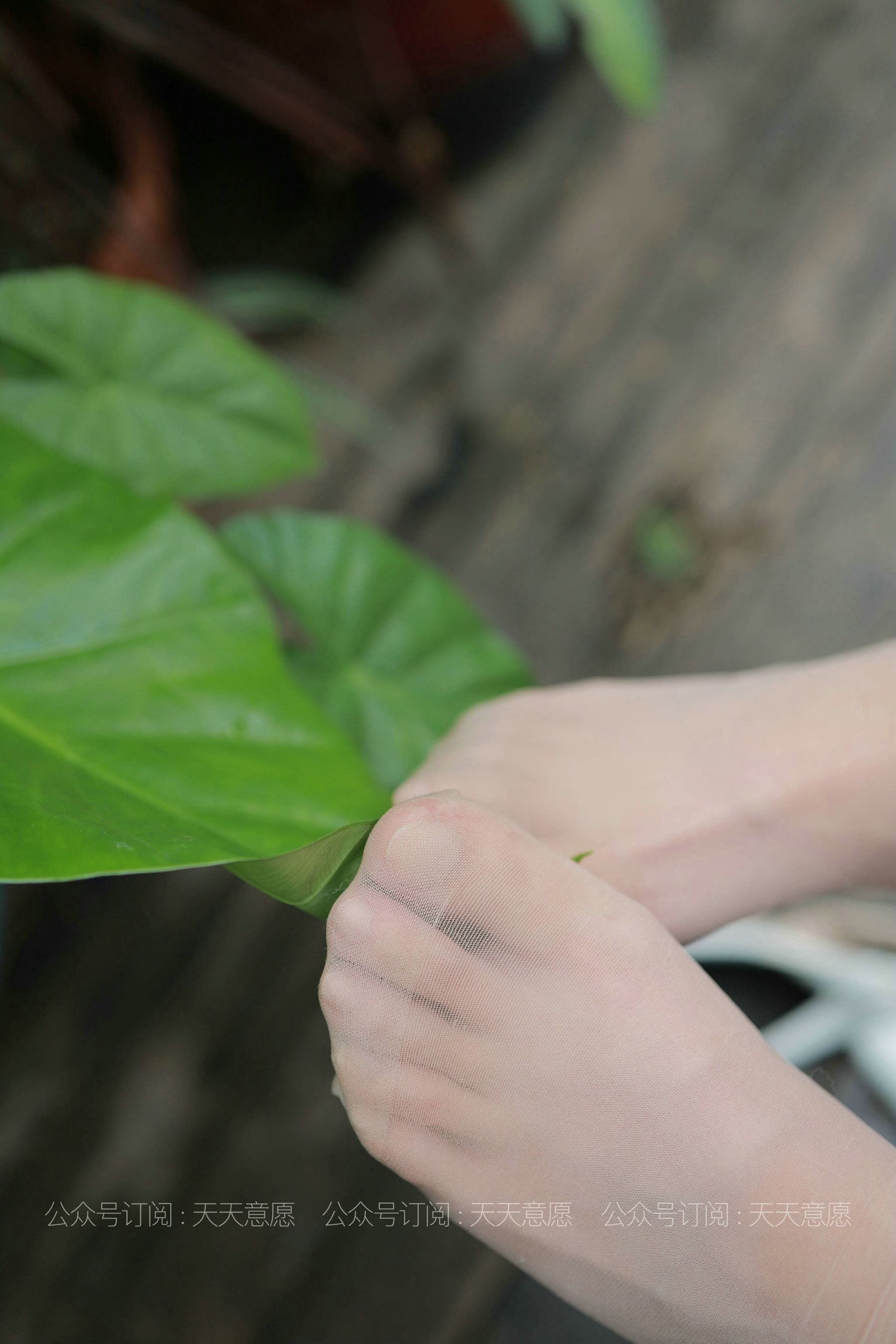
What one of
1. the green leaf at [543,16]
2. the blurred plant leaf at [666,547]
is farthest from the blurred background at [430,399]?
the green leaf at [543,16]

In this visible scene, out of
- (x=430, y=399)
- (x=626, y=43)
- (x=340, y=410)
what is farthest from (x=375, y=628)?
(x=430, y=399)

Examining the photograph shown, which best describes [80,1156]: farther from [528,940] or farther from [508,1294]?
[528,940]

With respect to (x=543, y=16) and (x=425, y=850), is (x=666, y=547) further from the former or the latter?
(x=425, y=850)

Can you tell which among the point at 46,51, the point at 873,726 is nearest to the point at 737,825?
the point at 873,726

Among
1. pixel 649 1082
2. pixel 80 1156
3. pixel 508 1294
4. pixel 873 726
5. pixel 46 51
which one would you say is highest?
pixel 46 51

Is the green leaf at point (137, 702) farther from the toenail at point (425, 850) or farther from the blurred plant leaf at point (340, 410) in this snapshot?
the blurred plant leaf at point (340, 410)

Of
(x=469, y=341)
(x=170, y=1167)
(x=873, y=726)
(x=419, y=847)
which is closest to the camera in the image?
(x=419, y=847)
